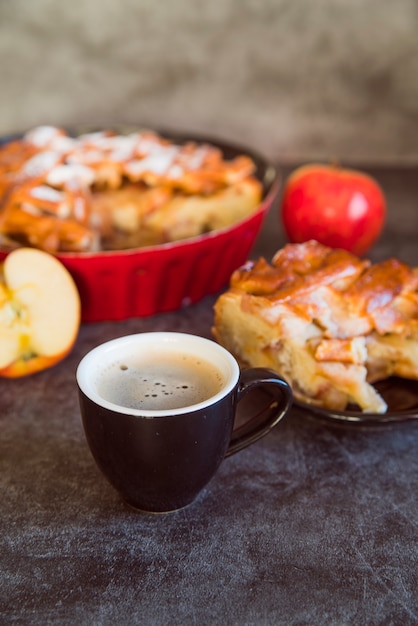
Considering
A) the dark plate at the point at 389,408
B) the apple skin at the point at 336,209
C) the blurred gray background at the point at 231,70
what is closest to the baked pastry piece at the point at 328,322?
the dark plate at the point at 389,408

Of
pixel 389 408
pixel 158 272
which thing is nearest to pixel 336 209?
pixel 158 272

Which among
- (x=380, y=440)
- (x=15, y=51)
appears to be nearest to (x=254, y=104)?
(x=15, y=51)

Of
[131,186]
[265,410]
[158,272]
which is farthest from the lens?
[131,186]

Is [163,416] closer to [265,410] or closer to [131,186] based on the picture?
[265,410]

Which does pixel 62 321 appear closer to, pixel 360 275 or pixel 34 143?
pixel 360 275

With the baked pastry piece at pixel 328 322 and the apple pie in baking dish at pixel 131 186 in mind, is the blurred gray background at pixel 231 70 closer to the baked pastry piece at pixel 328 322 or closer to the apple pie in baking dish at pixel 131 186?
the apple pie in baking dish at pixel 131 186
